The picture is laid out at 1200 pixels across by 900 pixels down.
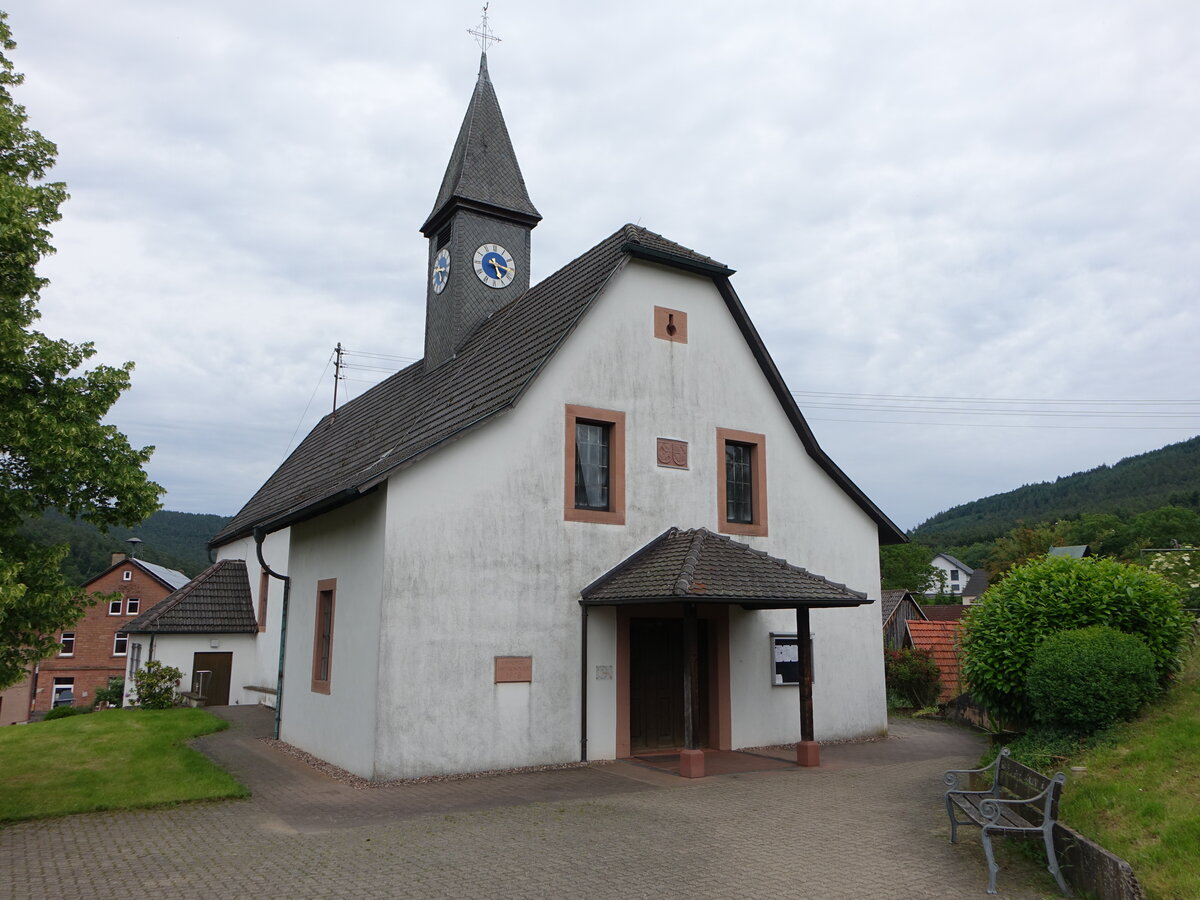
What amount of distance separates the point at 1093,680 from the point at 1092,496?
5007 inches

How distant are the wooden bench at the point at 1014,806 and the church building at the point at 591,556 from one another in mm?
4032

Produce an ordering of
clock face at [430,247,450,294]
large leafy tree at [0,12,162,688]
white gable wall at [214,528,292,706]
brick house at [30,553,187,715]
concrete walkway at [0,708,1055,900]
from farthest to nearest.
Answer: brick house at [30,553,187,715], white gable wall at [214,528,292,706], clock face at [430,247,450,294], large leafy tree at [0,12,162,688], concrete walkway at [0,708,1055,900]

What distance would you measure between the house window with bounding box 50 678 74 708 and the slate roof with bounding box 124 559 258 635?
34592 mm

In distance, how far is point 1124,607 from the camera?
10.2m

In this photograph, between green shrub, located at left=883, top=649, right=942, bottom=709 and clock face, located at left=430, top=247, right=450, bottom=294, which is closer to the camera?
clock face, located at left=430, top=247, right=450, bottom=294

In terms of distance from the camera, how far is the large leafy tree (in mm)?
8812

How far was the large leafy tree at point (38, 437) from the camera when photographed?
881 cm

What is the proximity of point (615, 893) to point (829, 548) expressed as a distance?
1051 centimetres

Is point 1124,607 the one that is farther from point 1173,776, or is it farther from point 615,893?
point 615,893

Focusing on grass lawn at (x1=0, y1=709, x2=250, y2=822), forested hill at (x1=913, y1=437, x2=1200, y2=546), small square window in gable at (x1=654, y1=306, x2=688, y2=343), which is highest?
forested hill at (x1=913, y1=437, x2=1200, y2=546)

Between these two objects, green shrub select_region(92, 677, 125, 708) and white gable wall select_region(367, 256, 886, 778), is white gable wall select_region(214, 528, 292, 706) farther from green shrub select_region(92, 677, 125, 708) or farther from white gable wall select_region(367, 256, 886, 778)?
white gable wall select_region(367, 256, 886, 778)

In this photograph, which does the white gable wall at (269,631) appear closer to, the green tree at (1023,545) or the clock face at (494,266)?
the clock face at (494,266)

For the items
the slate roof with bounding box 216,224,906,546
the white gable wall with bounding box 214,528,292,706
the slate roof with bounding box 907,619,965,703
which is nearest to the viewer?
the slate roof with bounding box 216,224,906,546

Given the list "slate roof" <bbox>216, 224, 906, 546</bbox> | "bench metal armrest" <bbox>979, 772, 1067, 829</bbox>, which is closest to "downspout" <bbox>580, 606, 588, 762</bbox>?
"slate roof" <bbox>216, 224, 906, 546</bbox>
